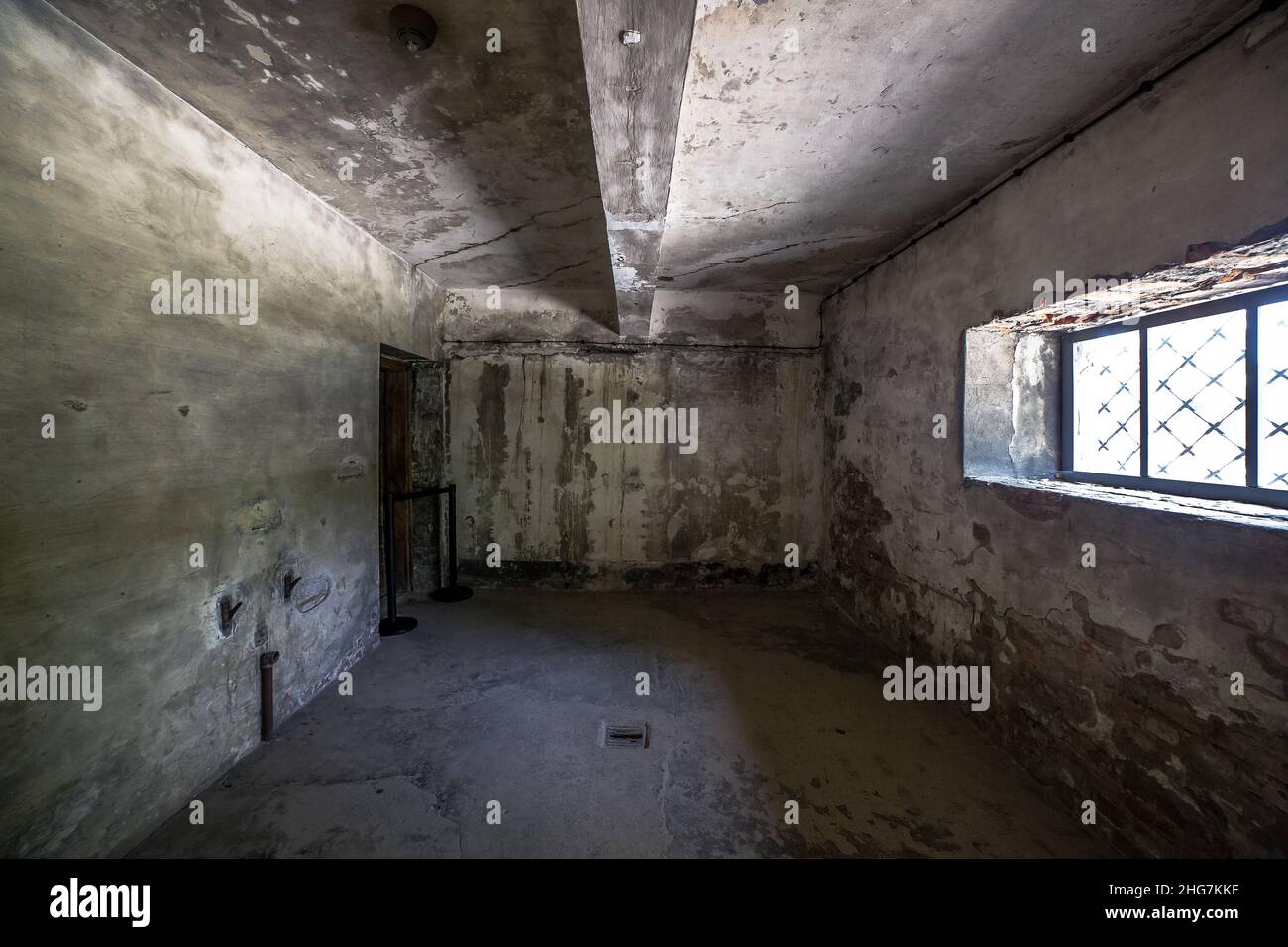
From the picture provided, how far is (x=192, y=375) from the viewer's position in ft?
6.22

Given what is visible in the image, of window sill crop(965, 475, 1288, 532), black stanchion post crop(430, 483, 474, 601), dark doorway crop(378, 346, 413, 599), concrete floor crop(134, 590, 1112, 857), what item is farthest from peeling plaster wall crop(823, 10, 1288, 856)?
dark doorway crop(378, 346, 413, 599)

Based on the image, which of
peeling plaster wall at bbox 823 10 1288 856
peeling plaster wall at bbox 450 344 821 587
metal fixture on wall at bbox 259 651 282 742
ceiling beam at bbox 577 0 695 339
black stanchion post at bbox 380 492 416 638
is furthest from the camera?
peeling plaster wall at bbox 450 344 821 587

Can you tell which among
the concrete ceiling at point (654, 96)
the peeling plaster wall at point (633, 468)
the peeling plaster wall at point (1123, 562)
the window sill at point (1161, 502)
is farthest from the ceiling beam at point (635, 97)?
the peeling plaster wall at point (633, 468)

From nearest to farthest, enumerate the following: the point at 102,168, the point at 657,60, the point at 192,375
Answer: the point at 657,60, the point at 102,168, the point at 192,375

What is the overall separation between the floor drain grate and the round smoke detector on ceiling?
113 inches

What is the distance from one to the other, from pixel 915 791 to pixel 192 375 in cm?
345

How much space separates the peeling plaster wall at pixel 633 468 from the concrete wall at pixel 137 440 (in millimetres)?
1857

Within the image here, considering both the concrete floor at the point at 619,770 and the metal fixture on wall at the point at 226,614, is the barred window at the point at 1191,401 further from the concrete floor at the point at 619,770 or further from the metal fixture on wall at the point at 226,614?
the metal fixture on wall at the point at 226,614

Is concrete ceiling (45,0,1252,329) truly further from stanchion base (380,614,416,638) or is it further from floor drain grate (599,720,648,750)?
stanchion base (380,614,416,638)

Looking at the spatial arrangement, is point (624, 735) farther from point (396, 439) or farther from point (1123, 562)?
point (396, 439)

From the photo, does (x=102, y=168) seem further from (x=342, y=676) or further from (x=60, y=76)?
(x=342, y=676)

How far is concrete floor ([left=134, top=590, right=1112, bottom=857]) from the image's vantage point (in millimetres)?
1720

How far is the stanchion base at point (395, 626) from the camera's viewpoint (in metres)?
3.45
